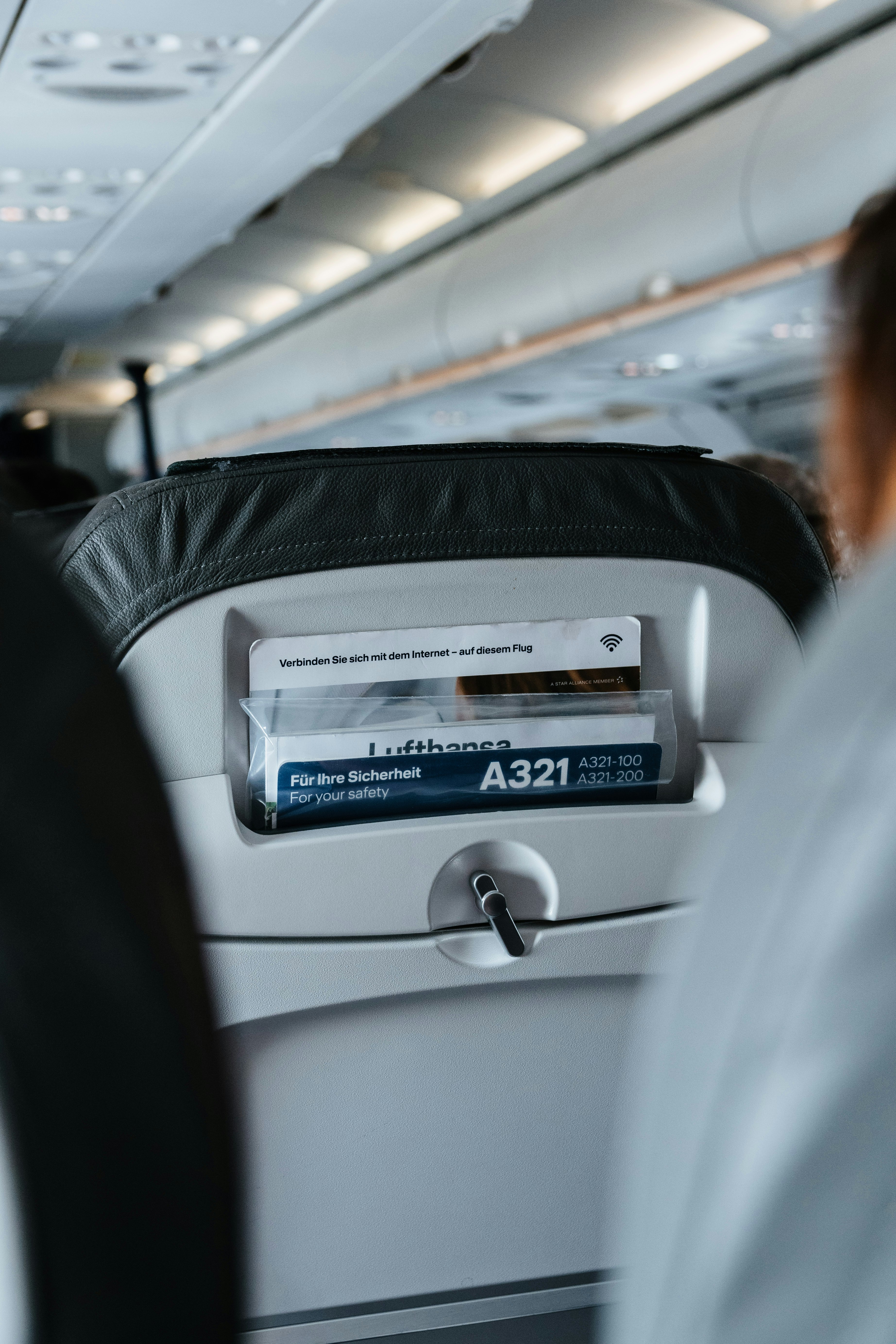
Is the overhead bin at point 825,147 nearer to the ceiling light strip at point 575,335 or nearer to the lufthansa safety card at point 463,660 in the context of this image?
the ceiling light strip at point 575,335

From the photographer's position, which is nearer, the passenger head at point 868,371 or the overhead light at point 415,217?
the passenger head at point 868,371

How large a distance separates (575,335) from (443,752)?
8198 millimetres

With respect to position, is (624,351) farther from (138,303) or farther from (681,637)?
(681,637)

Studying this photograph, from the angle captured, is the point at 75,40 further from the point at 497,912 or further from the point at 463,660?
the point at 497,912

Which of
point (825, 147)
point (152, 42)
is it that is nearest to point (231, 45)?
point (152, 42)

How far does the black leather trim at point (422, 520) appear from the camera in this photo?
1.29 metres

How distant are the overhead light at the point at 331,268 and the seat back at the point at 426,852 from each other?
439 inches

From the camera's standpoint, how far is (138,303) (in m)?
11.5

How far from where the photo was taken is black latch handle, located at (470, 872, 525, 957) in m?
1.36

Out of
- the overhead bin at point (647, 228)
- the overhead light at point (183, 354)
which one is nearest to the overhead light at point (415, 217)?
the overhead bin at point (647, 228)

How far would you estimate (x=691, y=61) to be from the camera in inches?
299

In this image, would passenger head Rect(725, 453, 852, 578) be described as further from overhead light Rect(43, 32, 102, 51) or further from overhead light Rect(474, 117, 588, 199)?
overhead light Rect(474, 117, 588, 199)

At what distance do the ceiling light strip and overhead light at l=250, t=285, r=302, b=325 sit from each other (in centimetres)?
112

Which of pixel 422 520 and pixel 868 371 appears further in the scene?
pixel 422 520
